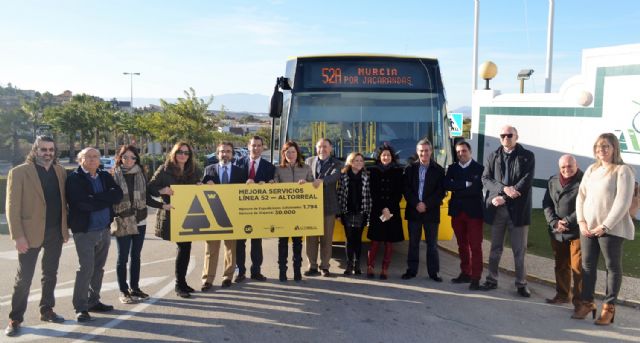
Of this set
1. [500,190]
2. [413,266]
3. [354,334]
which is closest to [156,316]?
[354,334]

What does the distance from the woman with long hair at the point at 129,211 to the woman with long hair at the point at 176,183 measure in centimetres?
19

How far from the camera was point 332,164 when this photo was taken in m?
6.55

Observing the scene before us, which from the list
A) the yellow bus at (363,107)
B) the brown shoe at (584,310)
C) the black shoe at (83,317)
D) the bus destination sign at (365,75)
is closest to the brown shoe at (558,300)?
the brown shoe at (584,310)

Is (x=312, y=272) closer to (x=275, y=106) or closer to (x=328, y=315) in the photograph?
(x=328, y=315)

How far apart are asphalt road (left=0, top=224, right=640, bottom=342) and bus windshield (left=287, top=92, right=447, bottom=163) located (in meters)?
2.06

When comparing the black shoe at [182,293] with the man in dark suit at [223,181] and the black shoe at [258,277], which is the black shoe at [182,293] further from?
the black shoe at [258,277]

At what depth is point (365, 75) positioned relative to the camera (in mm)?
7566

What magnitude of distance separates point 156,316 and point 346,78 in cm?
448

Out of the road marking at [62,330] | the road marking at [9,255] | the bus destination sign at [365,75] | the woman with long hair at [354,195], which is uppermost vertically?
the bus destination sign at [365,75]

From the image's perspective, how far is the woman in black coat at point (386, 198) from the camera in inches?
255

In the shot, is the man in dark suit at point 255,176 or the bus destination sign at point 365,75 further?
the bus destination sign at point 365,75

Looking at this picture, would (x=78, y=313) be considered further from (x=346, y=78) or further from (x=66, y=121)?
(x=66, y=121)

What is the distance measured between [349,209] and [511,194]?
2.08 meters

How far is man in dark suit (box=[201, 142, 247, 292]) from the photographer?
20.4 feet
